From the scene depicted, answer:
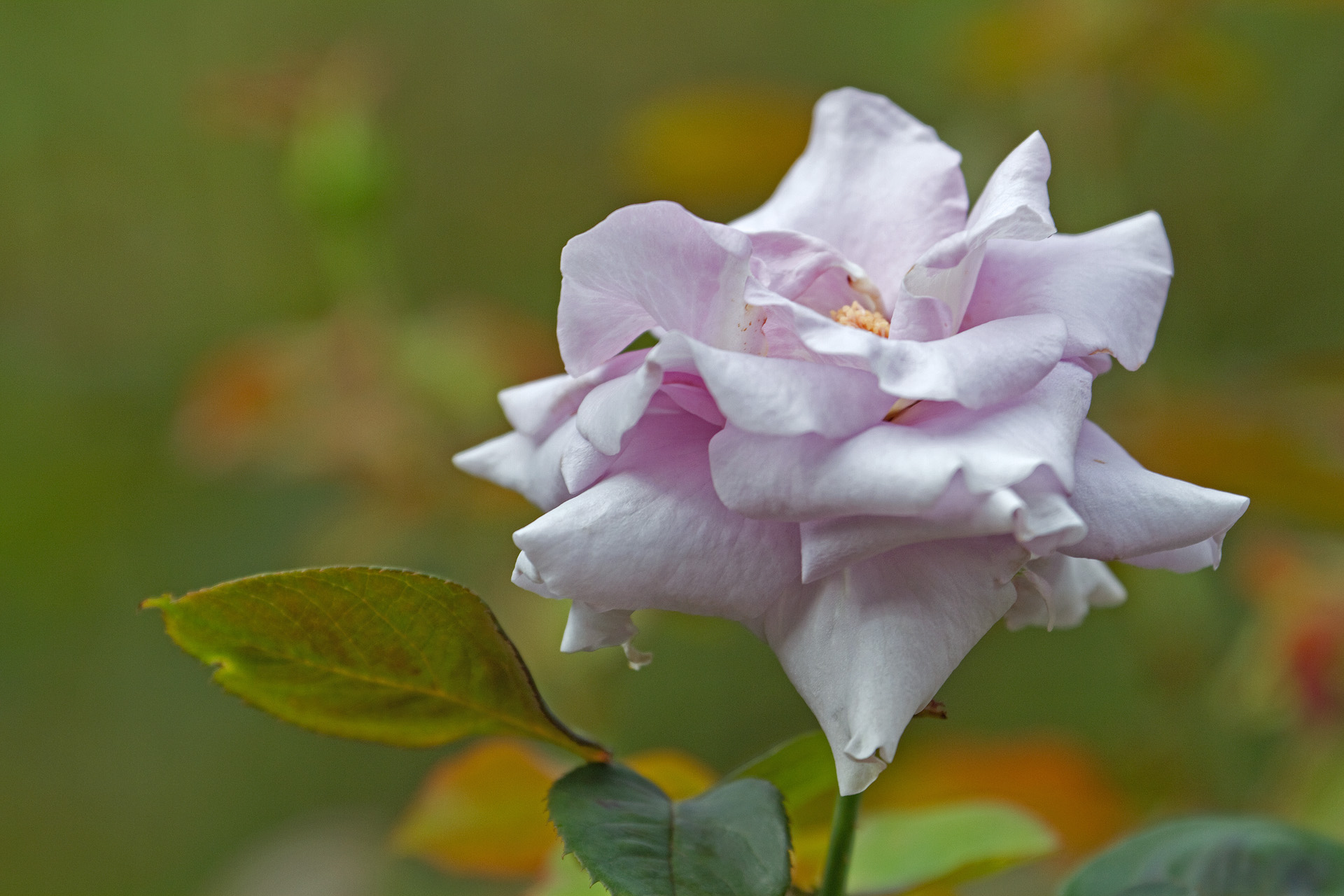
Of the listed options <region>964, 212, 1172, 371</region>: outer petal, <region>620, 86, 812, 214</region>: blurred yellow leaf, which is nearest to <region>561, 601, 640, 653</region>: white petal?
<region>964, 212, 1172, 371</region>: outer petal

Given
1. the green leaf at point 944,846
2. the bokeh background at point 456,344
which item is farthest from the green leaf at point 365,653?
the bokeh background at point 456,344

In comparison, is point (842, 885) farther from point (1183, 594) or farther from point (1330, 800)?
point (1183, 594)

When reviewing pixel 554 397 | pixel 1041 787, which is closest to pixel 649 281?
pixel 554 397

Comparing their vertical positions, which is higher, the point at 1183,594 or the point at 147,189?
the point at 147,189

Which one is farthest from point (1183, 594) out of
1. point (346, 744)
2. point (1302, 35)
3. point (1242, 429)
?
point (346, 744)

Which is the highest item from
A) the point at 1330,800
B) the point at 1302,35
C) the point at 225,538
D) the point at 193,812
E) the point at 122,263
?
the point at 1302,35

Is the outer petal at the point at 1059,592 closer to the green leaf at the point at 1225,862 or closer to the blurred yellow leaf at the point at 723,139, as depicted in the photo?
the green leaf at the point at 1225,862

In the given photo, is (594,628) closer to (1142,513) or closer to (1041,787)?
(1142,513)

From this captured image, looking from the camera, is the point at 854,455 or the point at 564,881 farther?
the point at 564,881
